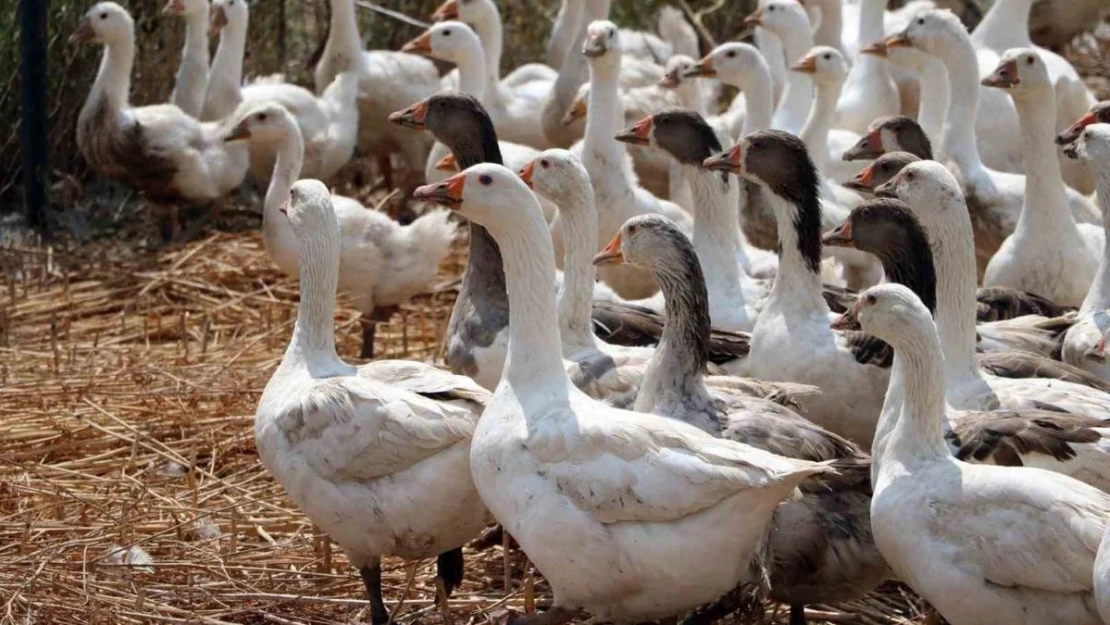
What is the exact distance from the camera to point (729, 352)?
682cm

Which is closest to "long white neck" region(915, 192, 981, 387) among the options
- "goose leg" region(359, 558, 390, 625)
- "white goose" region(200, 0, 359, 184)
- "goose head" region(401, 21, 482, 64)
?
"goose leg" region(359, 558, 390, 625)

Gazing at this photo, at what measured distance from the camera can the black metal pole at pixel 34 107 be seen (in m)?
10.0

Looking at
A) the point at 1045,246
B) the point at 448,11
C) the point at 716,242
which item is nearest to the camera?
the point at 716,242

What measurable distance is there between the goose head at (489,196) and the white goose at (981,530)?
126 cm

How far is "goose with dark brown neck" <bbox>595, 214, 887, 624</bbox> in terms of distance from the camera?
5.31 m

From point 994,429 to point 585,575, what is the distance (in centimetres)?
132

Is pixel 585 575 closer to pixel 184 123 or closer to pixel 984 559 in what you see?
pixel 984 559

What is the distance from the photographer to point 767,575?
16.5ft

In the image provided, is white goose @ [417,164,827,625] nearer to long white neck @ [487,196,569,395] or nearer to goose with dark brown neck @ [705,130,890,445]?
long white neck @ [487,196,569,395]

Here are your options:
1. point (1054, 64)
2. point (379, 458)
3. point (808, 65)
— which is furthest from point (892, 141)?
point (379, 458)

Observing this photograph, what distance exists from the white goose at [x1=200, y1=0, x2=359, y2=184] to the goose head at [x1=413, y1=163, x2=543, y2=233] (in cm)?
544

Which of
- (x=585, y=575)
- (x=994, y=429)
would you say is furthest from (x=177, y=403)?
(x=994, y=429)

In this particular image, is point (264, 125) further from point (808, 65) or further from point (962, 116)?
point (962, 116)

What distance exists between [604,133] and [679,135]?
3.59 ft
